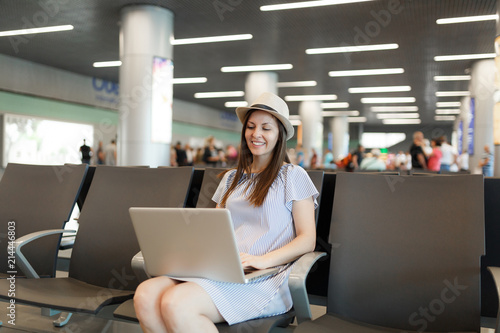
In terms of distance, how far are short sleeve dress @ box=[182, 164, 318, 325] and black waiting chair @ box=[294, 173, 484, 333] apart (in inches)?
6.8

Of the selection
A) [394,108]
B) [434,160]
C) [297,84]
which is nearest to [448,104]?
[394,108]

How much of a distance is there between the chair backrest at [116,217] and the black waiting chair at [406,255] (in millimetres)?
859

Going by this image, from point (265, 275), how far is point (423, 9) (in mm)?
7266

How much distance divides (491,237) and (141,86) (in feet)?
21.7

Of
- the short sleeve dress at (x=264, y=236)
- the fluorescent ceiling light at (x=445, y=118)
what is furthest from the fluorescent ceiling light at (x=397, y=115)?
the short sleeve dress at (x=264, y=236)

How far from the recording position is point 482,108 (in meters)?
11.3

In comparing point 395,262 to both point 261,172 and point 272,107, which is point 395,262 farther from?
point 272,107

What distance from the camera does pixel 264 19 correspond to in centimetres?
848

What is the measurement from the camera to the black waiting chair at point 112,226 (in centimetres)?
229

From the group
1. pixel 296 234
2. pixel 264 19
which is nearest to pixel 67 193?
pixel 296 234

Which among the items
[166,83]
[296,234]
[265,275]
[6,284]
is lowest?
[6,284]

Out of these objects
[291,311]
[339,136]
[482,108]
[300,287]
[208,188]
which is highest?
[339,136]

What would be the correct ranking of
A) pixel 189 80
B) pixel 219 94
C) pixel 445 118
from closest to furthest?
pixel 189 80
pixel 219 94
pixel 445 118

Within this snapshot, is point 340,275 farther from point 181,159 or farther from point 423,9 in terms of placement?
point 181,159
